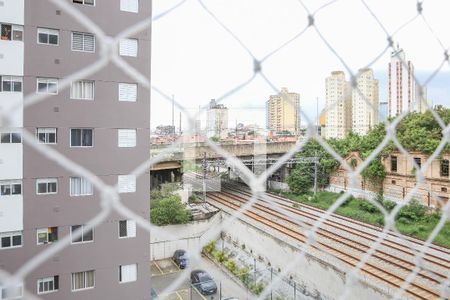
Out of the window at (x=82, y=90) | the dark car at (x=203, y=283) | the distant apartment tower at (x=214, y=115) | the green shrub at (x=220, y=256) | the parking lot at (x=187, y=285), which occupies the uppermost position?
the window at (x=82, y=90)

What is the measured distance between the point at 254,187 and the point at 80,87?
2.56 metres

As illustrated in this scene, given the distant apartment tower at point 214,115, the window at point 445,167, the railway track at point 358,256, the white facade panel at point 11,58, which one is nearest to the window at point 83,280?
the white facade panel at point 11,58

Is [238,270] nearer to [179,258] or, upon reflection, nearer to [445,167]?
[179,258]

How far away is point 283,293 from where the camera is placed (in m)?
4.55

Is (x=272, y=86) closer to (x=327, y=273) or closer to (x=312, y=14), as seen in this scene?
(x=312, y=14)

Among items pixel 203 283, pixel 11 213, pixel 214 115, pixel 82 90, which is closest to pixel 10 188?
pixel 11 213

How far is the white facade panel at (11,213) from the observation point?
2535 mm

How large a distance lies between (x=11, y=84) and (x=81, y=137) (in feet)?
Answer: 1.80

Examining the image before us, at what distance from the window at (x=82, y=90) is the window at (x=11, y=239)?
3.32 feet

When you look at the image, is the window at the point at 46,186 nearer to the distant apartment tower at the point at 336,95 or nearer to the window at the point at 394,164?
the distant apartment tower at the point at 336,95

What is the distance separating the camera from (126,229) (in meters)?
2.87

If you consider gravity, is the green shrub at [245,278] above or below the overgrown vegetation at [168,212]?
below

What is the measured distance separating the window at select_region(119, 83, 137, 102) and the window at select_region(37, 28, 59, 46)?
51 cm

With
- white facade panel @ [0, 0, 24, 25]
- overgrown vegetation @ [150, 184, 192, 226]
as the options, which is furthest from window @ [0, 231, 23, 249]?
overgrown vegetation @ [150, 184, 192, 226]
